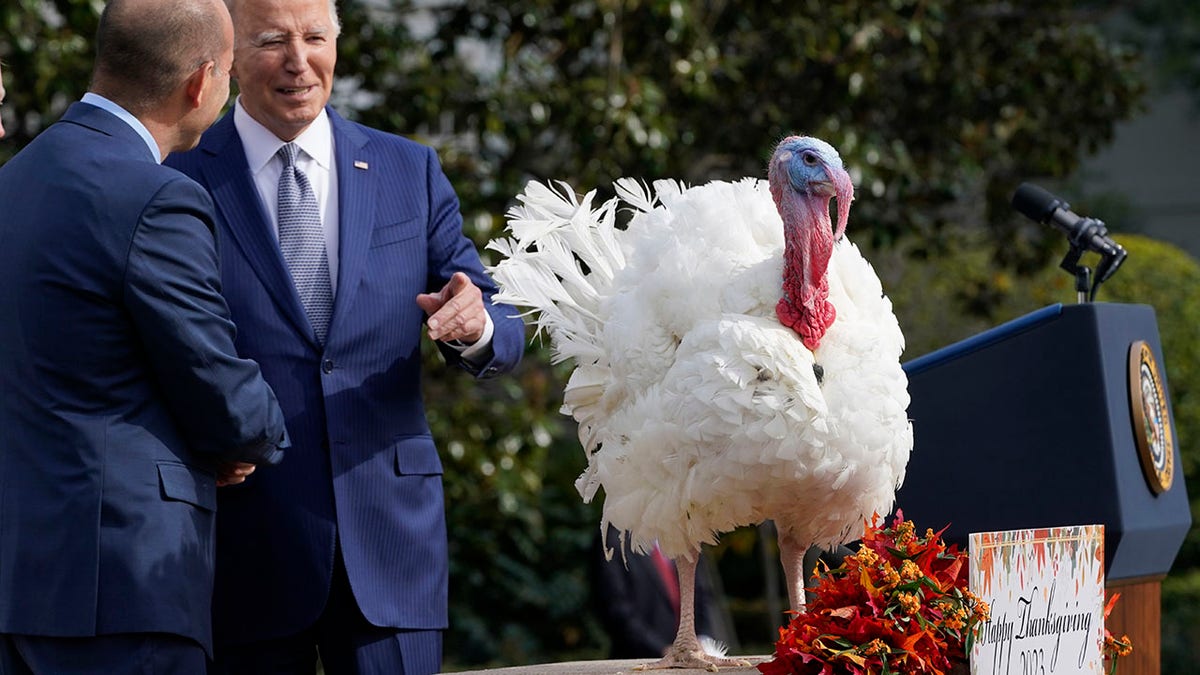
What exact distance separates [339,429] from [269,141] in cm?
62

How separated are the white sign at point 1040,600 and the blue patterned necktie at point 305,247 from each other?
4.48 feet

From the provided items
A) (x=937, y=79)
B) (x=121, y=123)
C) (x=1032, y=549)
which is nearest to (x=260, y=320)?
(x=121, y=123)

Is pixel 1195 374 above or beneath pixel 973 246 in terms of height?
beneath

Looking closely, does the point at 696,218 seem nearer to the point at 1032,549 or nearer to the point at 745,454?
the point at 745,454

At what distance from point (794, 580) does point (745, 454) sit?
46 centimetres

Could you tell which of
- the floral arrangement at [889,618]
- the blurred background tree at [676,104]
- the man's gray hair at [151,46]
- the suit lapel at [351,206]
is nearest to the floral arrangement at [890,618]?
the floral arrangement at [889,618]

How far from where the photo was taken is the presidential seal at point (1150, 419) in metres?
3.28

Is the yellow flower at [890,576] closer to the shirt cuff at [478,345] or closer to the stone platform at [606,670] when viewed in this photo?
the stone platform at [606,670]

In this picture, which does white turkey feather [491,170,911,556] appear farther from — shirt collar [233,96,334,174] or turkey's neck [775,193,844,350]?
shirt collar [233,96,334,174]

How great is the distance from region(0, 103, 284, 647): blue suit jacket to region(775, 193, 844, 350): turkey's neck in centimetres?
102

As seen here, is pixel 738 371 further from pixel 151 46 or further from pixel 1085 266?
pixel 1085 266

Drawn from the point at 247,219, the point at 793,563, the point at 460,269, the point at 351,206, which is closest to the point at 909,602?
the point at 793,563

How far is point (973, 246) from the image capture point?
8250mm

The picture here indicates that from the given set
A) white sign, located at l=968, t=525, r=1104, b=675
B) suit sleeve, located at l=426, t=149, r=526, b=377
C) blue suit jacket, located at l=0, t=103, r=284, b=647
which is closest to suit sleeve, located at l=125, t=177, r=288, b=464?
blue suit jacket, located at l=0, t=103, r=284, b=647
